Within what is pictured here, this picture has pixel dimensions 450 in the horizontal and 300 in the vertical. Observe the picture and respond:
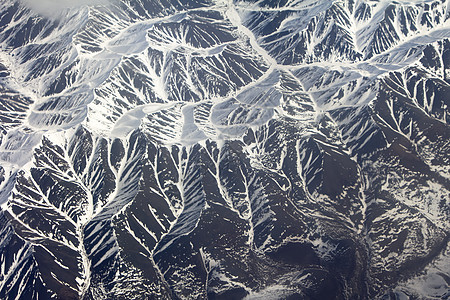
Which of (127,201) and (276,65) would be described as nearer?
(127,201)

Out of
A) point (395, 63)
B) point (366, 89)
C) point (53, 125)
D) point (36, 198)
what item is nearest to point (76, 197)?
point (36, 198)

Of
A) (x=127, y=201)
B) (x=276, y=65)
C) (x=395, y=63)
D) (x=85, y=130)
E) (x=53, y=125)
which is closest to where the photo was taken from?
(x=127, y=201)

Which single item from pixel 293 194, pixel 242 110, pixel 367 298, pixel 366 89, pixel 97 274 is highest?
pixel 366 89

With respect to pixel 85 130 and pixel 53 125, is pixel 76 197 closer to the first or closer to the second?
pixel 85 130

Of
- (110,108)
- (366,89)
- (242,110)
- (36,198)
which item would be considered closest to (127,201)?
(36,198)

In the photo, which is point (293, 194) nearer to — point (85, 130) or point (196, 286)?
point (196, 286)

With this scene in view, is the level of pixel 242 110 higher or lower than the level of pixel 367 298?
higher

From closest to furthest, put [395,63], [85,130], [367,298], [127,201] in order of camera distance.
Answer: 1. [367,298]
2. [127,201]
3. [85,130]
4. [395,63]
